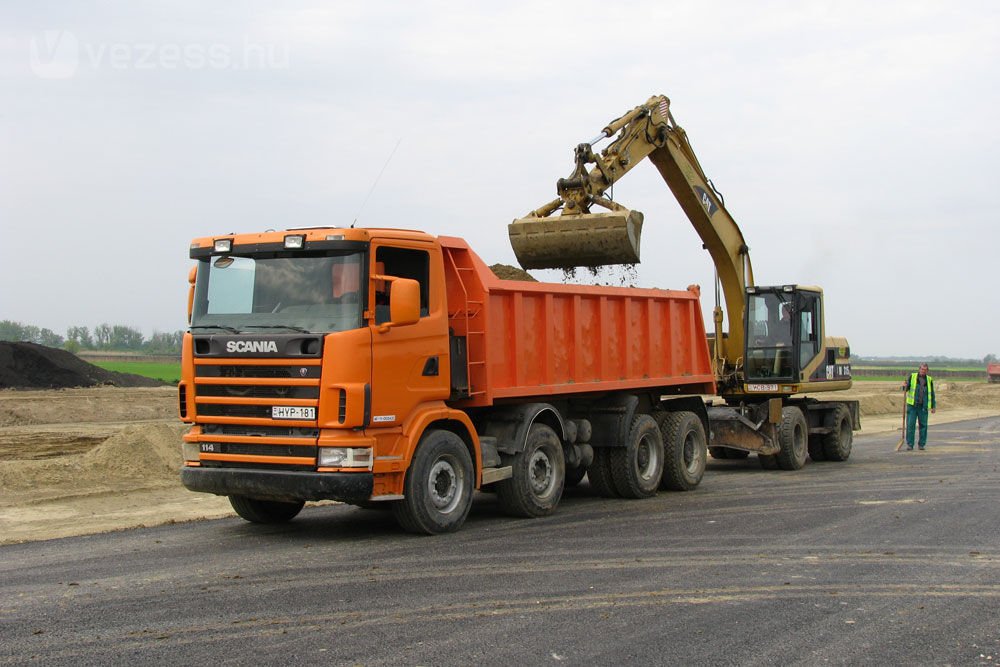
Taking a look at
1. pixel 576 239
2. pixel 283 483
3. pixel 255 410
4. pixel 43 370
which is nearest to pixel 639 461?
pixel 576 239

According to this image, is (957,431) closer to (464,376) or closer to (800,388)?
(800,388)

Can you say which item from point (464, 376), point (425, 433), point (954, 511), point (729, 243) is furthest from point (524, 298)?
point (729, 243)

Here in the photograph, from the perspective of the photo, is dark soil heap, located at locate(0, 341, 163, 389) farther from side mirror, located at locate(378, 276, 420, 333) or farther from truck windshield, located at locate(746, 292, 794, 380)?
side mirror, located at locate(378, 276, 420, 333)

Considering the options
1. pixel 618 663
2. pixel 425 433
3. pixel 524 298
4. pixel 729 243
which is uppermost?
pixel 729 243

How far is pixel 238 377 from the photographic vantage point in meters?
9.68

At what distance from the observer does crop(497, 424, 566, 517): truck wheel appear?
11.3 metres

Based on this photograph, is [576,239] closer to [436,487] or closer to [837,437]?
[436,487]

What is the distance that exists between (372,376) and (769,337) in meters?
10.9

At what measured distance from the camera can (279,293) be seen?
32.2 feet

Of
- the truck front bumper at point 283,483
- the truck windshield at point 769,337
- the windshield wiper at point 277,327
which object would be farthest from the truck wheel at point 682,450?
the windshield wiper at point 277,327

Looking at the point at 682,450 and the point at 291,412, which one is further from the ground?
the point at 291,412

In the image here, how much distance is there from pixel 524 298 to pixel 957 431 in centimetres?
1996

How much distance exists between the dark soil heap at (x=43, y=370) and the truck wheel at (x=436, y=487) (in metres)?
27.0

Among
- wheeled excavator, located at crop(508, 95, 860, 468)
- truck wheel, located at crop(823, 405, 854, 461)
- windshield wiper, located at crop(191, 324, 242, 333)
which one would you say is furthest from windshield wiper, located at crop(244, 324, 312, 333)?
truck wheel, located at crop(823, 405, 854, 461)
